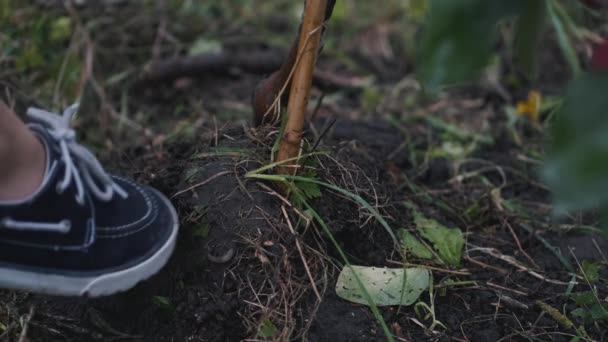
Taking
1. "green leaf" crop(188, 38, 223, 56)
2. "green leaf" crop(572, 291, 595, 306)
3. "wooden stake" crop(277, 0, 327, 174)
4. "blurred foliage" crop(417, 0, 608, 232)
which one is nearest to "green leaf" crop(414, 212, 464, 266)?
"green leaf" crop(572, 291, 595, 306)

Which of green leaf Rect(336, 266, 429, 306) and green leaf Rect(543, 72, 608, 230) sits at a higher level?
green leaf Rect(543, 72, 608, 230)

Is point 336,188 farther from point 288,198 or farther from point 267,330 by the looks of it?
point 267,330

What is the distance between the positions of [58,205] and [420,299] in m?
0.76

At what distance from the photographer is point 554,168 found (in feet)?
2.40

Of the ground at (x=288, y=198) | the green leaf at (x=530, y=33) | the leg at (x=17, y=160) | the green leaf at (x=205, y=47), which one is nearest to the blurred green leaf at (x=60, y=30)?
the ground at (x=288, y=198)

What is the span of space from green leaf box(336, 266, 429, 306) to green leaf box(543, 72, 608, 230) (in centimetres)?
65

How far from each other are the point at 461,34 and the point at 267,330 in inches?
28.1

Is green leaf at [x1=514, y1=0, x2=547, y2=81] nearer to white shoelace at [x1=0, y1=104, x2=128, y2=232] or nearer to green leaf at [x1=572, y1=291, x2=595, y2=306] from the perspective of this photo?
green leaf at [x1=572, y1=291, x2=595, y2=306]

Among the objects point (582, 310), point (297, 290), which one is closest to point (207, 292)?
point (297, 290)

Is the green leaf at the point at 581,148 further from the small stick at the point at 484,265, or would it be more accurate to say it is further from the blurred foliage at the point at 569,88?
the small stick at the point at 484,265

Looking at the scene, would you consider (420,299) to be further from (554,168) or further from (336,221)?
(554,168)

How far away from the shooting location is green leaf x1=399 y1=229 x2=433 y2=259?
152 centimetres

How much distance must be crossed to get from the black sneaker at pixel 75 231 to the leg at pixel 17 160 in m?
0.02

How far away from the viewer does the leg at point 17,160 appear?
1.20 meters
